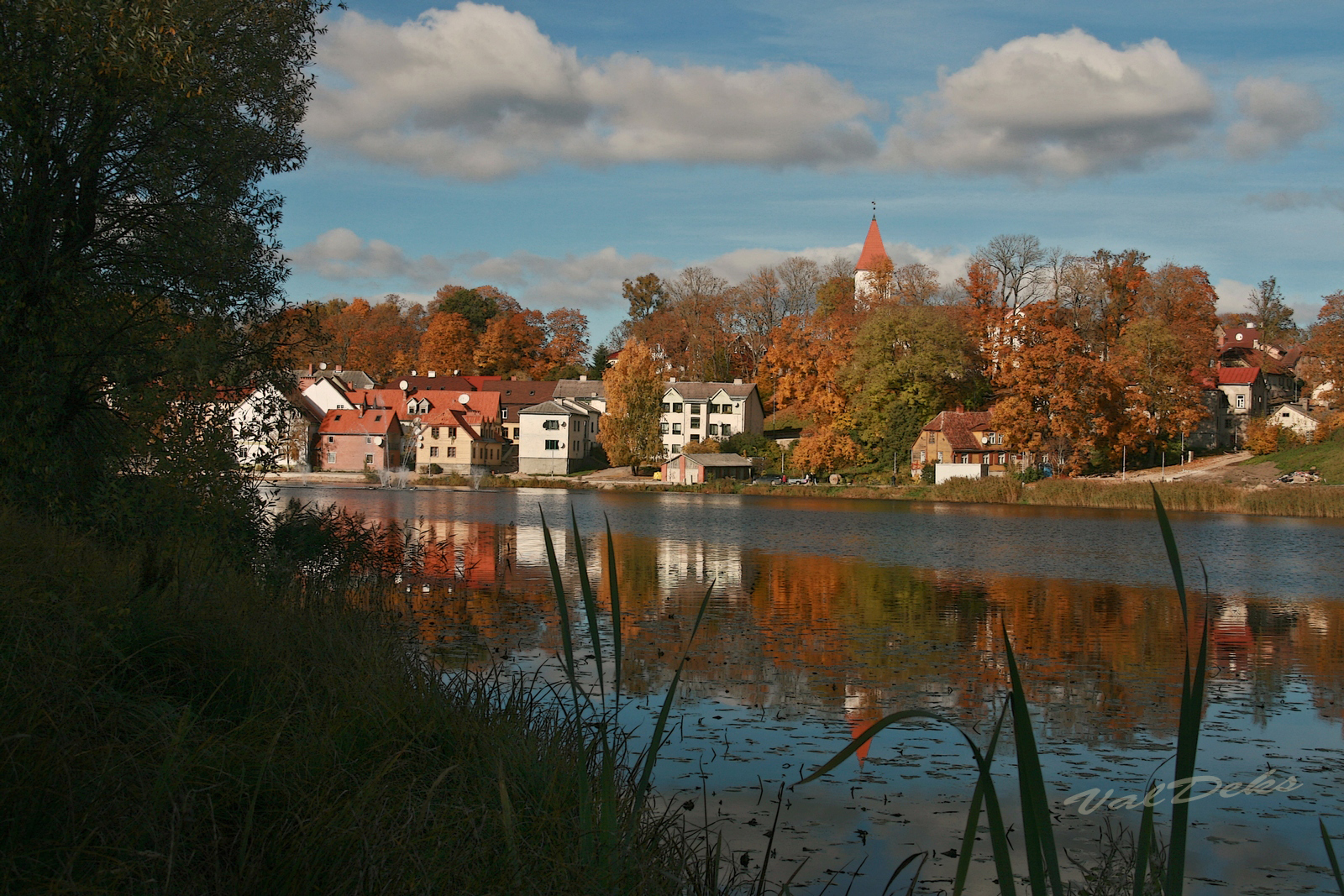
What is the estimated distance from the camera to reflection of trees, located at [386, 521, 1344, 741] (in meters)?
11.8

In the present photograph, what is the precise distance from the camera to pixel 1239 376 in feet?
276

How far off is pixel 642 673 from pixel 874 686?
2739 millimetres

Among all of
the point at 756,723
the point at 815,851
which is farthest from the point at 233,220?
the point at 815,851

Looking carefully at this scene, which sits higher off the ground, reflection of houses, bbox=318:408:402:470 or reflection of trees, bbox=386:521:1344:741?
reflection of houses, bbox=318:408:402:470

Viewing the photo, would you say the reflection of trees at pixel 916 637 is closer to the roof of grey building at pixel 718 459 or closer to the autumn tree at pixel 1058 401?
the autumn tree at pixel 1058 401

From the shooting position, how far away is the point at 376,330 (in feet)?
394

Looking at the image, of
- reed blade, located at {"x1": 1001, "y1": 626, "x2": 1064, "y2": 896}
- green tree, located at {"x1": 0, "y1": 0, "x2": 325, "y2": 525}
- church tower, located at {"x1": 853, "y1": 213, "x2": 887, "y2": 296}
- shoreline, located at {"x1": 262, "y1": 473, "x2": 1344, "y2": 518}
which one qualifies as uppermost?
church tower, located at {"x1": 853, "y1": 213, "x2": 887, "y2": 296}

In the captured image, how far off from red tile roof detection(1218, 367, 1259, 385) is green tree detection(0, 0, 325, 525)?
85505 millimetres

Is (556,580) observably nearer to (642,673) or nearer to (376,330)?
(642,673)

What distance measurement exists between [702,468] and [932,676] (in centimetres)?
6494

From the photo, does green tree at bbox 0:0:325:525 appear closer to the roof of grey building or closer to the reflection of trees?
the reflection of trees

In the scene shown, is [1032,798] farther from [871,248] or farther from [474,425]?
[871,248]

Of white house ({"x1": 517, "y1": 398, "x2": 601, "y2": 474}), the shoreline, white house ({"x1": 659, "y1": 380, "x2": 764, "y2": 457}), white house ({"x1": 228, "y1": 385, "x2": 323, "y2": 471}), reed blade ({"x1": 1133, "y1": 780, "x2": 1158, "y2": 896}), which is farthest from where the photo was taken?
white house ({"x1": 659, "y1": 380, "x2": 764, "y2": 457})

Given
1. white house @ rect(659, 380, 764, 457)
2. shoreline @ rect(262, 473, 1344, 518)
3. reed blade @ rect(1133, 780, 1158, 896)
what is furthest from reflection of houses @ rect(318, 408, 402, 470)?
reed blade @ rect(1133, 780, 1158, 896)
